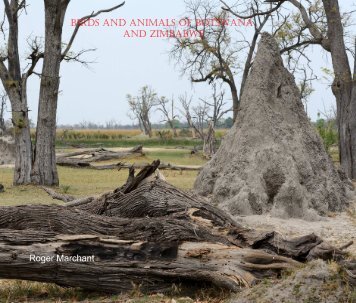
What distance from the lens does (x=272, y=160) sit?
11.0 metres

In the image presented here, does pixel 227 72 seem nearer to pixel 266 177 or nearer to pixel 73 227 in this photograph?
pixel 266 177

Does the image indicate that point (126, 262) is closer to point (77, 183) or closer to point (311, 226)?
point (311, 226)

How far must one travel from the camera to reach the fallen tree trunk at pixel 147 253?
567cm

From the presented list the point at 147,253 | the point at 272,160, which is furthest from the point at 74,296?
the point at 272,160

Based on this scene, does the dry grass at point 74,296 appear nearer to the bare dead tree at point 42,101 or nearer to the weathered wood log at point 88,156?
the bare dead tree at point 42,101

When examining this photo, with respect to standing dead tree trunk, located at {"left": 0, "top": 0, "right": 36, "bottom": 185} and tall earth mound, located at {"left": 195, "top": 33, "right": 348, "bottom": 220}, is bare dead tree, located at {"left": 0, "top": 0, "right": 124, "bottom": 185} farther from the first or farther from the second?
tall earth mound, located at {"left": 195, "top": 33, "right": 348, "bottom": 220}

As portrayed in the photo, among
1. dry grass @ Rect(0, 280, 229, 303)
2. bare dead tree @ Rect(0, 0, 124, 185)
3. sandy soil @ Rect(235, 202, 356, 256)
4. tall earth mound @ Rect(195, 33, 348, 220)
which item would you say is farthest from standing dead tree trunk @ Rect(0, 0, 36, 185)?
dry grass @ Rect(0, 280, 229, 303)

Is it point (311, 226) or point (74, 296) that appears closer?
point (74, 296)

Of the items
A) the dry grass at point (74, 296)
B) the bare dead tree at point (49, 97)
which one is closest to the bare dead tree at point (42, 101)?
the bare dead tree at point (49, 97)

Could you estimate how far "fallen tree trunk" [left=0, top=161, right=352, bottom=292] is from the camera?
567 centimetres

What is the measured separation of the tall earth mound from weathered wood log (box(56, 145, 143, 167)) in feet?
55.2

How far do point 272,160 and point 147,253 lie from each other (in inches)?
219

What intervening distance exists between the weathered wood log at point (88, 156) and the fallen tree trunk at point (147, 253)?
22114 millimetres

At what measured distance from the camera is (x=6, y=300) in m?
5.80
